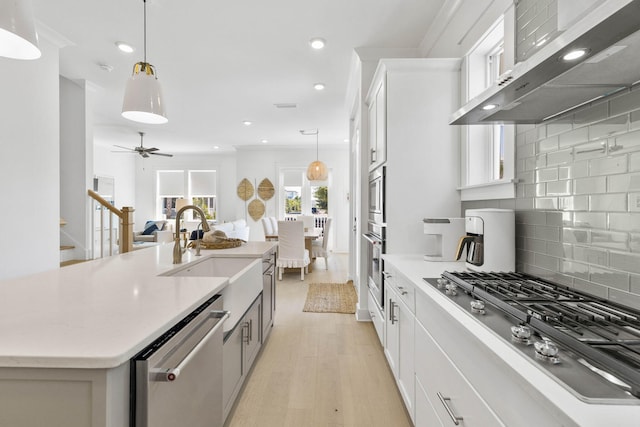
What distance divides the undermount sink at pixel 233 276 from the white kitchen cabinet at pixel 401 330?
879 mm

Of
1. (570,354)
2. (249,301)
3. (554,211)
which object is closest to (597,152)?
(554,211)

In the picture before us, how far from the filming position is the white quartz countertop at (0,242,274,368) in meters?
0.71

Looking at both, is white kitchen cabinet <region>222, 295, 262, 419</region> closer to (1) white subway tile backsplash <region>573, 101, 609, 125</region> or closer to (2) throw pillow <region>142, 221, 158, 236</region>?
(1) white subway tile backsplash <region>573, 101, 609, 125</region>

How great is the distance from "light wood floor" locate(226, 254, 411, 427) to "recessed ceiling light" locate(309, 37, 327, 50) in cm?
278

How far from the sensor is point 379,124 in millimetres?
2715

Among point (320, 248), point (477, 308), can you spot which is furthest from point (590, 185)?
point (320, 248)

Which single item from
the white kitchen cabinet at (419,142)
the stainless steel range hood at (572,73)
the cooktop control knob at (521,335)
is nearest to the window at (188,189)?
the white kitchen cabinet at (419,142)

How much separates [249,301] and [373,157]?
5.79ft

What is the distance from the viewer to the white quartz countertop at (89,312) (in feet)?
2.32

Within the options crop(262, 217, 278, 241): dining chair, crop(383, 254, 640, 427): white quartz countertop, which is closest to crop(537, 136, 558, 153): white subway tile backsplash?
crop(383, 254, 640, 427): white quartz countertop

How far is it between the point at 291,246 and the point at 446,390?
13.8 feet

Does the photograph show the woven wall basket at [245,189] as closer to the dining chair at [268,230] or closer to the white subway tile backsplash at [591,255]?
the dining chair at [268,230]

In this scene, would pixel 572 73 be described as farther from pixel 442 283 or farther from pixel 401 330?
pixel 401 330

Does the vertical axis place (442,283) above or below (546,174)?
below
